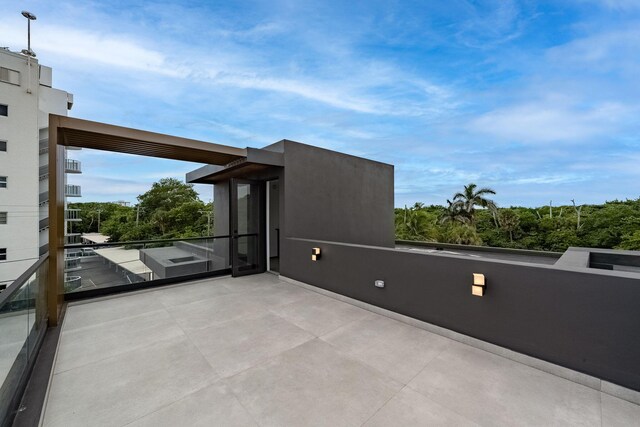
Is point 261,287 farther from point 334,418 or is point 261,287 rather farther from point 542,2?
point 542,2

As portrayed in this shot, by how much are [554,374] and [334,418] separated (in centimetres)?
206

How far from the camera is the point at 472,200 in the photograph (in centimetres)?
1698

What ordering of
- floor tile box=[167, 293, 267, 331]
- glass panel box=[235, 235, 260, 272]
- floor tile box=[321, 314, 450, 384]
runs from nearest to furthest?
floor tile box=[321, 314, 450, 384] → floor tile box=[167, 293, 267, 331] → glass panel box=[235, 235, 260, 272]

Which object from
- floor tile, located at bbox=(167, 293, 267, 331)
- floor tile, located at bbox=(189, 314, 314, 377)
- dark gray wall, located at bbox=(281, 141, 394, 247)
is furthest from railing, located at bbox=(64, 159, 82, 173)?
floor tile, located at bbox=(189, 314, 314, 377)

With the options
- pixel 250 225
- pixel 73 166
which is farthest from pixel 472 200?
pixel 73 166

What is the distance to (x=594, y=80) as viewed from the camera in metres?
8.19

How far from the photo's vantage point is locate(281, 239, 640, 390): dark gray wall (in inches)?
78.1

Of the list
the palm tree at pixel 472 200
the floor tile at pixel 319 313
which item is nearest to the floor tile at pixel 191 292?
the floor tile at pixel 319 313

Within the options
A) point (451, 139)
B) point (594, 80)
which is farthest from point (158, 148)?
point (451, 139)

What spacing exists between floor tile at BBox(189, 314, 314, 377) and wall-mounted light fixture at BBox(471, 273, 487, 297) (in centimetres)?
187

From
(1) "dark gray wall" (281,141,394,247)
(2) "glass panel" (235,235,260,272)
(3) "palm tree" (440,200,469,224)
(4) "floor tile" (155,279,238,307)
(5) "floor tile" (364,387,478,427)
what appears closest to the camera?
(5) "floor tile" (364,387,478,427)

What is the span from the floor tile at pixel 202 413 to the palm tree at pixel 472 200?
1865 cm

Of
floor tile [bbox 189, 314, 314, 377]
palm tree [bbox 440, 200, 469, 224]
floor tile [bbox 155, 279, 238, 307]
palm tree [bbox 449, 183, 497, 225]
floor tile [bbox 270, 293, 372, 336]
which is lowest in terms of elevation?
floor tile [bbox 270, 293, 372, 336]

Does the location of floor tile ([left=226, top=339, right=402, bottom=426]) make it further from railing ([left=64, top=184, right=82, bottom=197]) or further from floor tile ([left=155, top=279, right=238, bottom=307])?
railing ([left=64, top=184, right=82, bottom=197])
